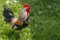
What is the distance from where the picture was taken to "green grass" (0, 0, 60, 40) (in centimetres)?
594

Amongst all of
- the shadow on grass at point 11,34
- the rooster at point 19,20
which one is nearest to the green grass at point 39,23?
the shadow on grass at point 11,34

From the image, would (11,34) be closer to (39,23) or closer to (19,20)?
(19,20)

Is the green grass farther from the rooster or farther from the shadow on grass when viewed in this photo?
the rooster

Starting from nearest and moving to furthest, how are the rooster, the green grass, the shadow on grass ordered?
1. the rooster
2. the shadow on grass
3. the green grass

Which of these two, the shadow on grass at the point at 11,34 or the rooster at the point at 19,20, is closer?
the rooster at the point at 19,20

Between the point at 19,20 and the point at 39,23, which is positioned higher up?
the point at 19,20

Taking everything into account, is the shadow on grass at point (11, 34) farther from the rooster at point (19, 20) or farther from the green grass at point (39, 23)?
the rooster at point (19, 20)

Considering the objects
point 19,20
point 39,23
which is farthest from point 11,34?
point 39,23

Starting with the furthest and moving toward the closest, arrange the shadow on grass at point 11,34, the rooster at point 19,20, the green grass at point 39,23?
Answer: 1. the green grass at point 39,23
2. the shadow on grass at point 11,34
3. the rooster at point 19,20

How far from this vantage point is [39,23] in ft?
21.6

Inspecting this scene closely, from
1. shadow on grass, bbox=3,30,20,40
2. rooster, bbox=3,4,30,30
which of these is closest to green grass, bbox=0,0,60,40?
shadow on grass, bbox=3,30,20,40

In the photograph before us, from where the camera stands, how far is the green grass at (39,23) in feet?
19.5

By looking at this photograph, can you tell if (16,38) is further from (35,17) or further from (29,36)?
(35,17)

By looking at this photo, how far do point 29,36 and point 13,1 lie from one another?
1346 millimetres
